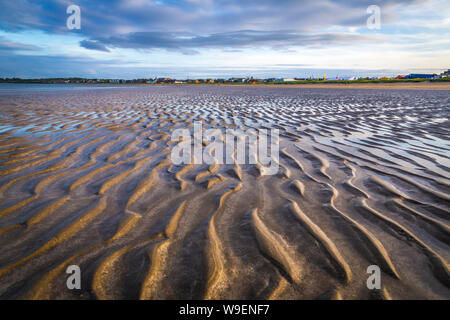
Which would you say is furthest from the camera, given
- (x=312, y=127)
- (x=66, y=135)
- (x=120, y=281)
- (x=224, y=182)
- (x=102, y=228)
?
(x=312, y=127)

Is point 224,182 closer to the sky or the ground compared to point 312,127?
closer to the ground

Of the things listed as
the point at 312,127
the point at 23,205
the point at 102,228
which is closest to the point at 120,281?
the point at 102,228

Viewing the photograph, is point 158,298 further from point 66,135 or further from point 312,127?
point 312,127

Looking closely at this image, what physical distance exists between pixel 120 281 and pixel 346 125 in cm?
726

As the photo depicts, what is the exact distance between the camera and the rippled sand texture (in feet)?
5.49

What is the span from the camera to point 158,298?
5.17 ft

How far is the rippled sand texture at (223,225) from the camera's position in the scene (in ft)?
5.49

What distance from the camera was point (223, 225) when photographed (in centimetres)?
235
